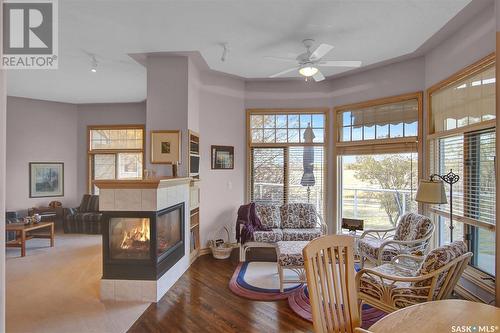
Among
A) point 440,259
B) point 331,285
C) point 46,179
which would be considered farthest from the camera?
point 46,179

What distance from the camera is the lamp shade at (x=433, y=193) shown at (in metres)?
3.15

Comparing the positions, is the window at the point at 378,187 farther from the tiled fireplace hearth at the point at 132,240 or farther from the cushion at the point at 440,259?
the tiled fireplace hearth at the point at 132,240

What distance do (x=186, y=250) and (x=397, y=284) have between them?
2.78m

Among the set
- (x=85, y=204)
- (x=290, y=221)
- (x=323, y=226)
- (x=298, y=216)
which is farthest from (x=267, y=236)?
(x=85, y=204)

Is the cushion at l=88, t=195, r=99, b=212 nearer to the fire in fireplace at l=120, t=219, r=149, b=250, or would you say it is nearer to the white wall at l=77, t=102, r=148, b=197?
the white wall at l=77, t=102, r=148, b=197

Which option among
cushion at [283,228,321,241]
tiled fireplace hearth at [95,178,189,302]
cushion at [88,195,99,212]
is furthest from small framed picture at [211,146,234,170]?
cushion at [88,195,99,212]

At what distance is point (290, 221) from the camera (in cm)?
486

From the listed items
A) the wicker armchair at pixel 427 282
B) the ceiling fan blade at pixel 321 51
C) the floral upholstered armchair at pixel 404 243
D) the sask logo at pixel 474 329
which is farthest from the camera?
the floral upholstered armchair at pixel 404 243

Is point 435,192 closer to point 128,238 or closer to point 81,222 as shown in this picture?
point 128,238

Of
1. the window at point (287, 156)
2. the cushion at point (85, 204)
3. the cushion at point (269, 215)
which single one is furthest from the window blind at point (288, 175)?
the cushion at point (85, 204)

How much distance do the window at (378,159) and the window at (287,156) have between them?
37 centimetres

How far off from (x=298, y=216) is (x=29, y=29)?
14.5 feet

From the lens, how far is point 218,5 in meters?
2.84

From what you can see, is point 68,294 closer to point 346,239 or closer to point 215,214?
point 215,214
